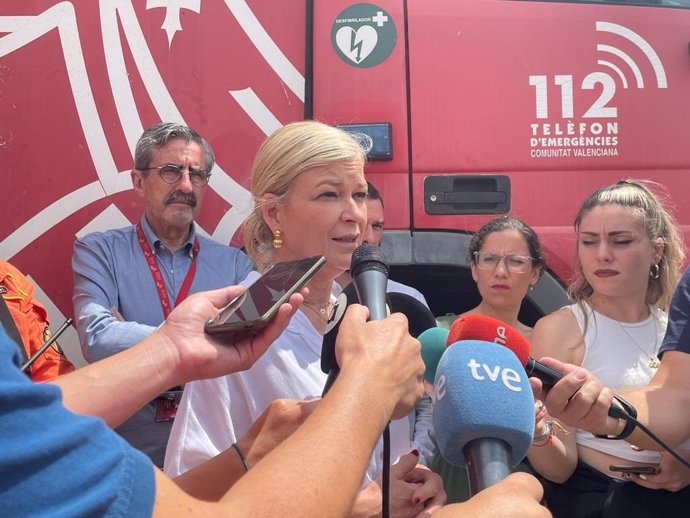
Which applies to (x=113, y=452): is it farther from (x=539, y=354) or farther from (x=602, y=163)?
(x=602, y=163)

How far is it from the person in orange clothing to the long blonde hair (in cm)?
180

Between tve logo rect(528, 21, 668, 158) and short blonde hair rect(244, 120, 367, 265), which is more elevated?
tve logo rect(528, 21, 668, 158)

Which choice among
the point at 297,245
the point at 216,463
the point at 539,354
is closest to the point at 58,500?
the point at 216,463

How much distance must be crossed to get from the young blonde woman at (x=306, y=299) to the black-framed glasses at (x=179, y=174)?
0.78 meters

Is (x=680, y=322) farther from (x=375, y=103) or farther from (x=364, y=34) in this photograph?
(x=364, y=34)

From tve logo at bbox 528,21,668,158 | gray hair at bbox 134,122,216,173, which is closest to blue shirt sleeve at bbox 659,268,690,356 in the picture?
tve logo at bbox 528,21,668,158

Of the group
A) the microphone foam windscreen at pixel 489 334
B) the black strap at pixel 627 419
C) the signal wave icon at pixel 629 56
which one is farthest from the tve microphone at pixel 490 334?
the signal wave icon at pixel 629 56

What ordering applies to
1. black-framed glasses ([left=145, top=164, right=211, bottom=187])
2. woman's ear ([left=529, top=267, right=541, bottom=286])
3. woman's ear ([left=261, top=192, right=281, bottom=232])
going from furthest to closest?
1. woman's ear ([left=529, top=267, right=541, bottom=286])
2. black-framed glasses ([left=145, top=164, right=211, bottom=187])
3. woman's ear ([left=261, top=192, right=281, bottom=232])

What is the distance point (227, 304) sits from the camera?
1594 mm

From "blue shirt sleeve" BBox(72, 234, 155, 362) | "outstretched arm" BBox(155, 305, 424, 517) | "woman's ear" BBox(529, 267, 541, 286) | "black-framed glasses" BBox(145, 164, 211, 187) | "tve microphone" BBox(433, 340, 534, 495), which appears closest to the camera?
"outstretched arm" BBox(155, 305, 424, 517)

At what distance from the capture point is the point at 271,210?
7.12 ft

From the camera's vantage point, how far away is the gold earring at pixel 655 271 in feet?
9.75

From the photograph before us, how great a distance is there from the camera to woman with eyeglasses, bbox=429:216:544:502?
9.94ft

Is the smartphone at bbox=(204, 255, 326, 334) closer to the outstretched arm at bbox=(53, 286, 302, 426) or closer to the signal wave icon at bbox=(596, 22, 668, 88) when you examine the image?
the outstretched arm at bbox=(53, 286, 302, 426)
